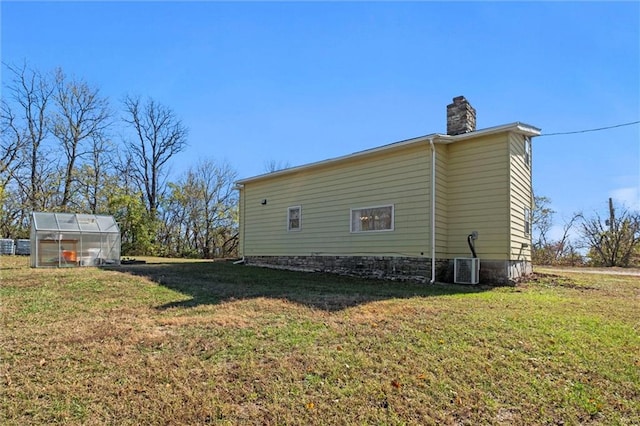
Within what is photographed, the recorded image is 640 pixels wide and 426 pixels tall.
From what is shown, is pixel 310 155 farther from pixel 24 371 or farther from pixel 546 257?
pixel 24 371

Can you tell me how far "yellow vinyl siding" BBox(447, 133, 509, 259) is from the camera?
29.4 feet

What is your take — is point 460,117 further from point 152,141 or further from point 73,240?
point 152,141

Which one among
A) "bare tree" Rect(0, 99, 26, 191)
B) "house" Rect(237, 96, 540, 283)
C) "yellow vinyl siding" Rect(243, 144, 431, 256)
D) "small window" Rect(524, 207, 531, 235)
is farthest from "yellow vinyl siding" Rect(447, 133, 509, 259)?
"bare tree" Rect(0, 99, 26, 191)

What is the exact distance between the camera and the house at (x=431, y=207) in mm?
9109

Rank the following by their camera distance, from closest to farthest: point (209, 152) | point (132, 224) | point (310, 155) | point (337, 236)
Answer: point (337, 236) < point (132, 224) < point (310, 155) < point (209, 152)

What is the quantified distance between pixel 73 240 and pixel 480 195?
12468mm

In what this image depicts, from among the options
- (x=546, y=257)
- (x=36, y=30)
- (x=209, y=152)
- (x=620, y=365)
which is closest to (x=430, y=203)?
(x=620, y=365)

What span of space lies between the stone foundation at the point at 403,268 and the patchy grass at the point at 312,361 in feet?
8.75

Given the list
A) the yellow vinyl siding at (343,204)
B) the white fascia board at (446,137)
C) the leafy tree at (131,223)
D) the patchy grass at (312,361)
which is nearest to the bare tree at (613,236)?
the white fascia board at (446,137)

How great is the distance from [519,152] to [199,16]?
855 centimetres

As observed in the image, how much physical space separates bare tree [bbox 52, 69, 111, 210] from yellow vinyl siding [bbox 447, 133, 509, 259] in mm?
22646

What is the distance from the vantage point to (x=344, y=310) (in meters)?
5.61

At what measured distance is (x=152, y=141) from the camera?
2731cm

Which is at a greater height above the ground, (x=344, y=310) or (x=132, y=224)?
(x=132, y=224)
